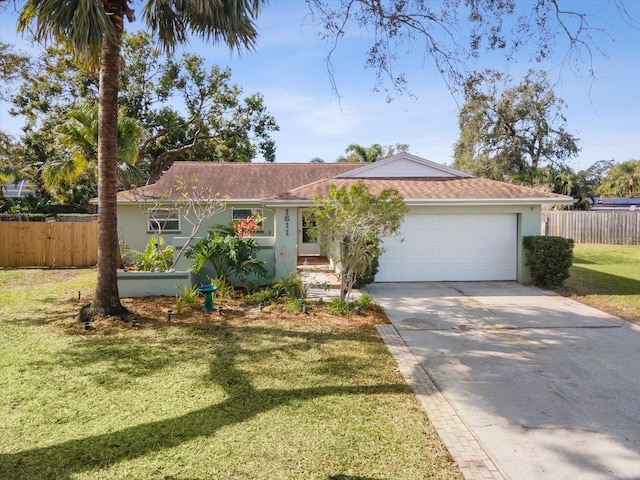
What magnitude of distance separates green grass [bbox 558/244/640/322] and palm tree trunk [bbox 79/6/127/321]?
10.8 meters

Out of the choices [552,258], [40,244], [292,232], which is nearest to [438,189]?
[552,258]

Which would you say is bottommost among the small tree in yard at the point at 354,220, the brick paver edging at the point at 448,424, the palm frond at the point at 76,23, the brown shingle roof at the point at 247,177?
the brick paver edging at the point at 448,424

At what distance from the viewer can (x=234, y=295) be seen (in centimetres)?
1082

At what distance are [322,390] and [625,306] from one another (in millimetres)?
8567

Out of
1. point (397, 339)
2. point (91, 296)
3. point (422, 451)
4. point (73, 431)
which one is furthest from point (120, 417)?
point (91, 296)

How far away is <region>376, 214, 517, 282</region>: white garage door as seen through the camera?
42.0 ft

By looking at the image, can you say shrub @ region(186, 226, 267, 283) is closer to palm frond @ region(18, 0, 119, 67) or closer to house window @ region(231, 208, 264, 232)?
palm frond @ region(18, 0, 119, 67)

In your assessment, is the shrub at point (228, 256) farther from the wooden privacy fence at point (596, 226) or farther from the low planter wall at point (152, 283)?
the wooden privacy fence at point (596, 226)

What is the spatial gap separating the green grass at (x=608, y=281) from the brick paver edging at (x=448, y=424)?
5807 mm

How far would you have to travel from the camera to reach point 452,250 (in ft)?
42.4

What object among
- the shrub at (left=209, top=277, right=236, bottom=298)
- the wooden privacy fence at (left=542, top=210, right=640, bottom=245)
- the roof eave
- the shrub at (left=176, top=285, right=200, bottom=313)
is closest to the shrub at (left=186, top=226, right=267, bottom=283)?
the shrub at (left=209, top=277, right=236, bottom=298)

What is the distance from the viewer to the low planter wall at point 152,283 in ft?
34.8

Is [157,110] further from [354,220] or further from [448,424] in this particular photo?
[448,424]

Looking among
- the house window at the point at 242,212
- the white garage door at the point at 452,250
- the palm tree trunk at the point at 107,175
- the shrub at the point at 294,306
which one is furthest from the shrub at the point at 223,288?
the house window at the point at 242,212
